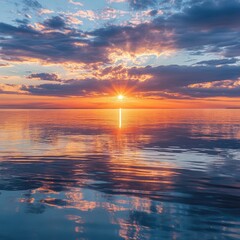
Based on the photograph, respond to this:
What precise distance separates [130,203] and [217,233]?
173 inches

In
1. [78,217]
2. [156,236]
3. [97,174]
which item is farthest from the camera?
[97,174]

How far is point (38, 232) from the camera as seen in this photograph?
10.6m

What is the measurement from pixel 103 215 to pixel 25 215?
3239mm

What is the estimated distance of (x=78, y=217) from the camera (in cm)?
1193

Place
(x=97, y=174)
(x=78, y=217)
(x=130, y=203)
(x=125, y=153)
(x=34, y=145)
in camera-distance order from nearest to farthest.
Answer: (x=78, y=217), (x=130, y=203), (x=97, y=174), (x=125, y=153), (x=34, y=145)

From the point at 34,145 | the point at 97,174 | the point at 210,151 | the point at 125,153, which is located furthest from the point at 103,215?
the point at 34,145

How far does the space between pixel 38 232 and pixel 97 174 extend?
9512mm

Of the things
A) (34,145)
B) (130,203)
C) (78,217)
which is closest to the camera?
(78,217)

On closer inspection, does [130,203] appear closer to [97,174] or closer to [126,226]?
[126,226]

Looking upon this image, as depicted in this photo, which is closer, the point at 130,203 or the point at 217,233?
the point at 217,233

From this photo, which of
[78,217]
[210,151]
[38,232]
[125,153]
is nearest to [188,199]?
[78,217]

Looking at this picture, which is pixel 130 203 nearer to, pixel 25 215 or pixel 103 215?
pixel 103 215

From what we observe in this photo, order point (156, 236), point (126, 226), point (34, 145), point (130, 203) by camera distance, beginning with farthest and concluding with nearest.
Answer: point (34, 145) < point (130, 203) < point (126, 226) < point (156, 236)

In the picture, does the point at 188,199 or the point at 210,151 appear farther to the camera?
the point at 210,151
